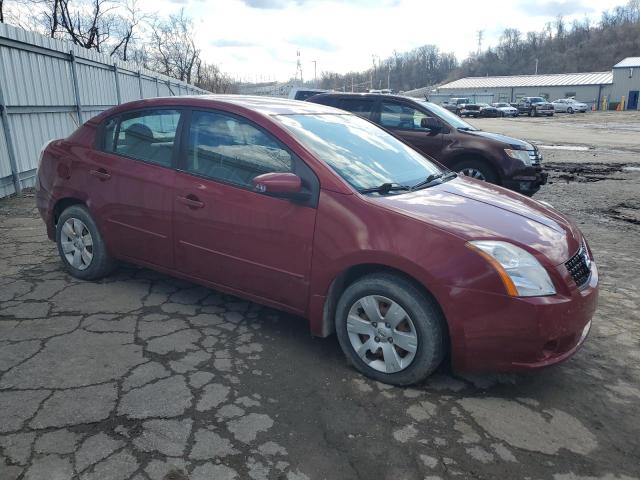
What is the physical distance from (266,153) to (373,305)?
1.26 metres

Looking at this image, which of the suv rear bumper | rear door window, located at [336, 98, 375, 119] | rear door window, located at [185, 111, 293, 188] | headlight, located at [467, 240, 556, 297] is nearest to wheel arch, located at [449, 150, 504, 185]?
the suv rear bumper

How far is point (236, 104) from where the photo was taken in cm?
359

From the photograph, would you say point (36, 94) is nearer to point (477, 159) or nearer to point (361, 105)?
point (361, 105)

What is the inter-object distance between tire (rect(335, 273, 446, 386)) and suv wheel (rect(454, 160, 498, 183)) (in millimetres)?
5749

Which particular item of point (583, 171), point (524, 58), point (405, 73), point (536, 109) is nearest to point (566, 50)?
point (524, 58)

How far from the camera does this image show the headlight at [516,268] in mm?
2621

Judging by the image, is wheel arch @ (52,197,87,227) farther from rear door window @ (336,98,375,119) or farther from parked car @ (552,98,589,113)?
parked car @ (552,98,589,113)

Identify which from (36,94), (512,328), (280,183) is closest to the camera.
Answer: (512,328)

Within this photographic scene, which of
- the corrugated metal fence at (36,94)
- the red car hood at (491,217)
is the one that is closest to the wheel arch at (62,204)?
the red car hood at (491,217)

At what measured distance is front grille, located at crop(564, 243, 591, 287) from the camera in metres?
2.84

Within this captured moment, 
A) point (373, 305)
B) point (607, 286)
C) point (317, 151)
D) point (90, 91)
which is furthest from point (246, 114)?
point (90, 91)

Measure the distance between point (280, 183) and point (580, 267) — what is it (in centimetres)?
186

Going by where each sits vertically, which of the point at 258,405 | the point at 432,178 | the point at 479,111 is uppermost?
the point at 432,178

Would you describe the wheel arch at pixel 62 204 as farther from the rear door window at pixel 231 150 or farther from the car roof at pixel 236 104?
the rear door window at pixel 231 150
